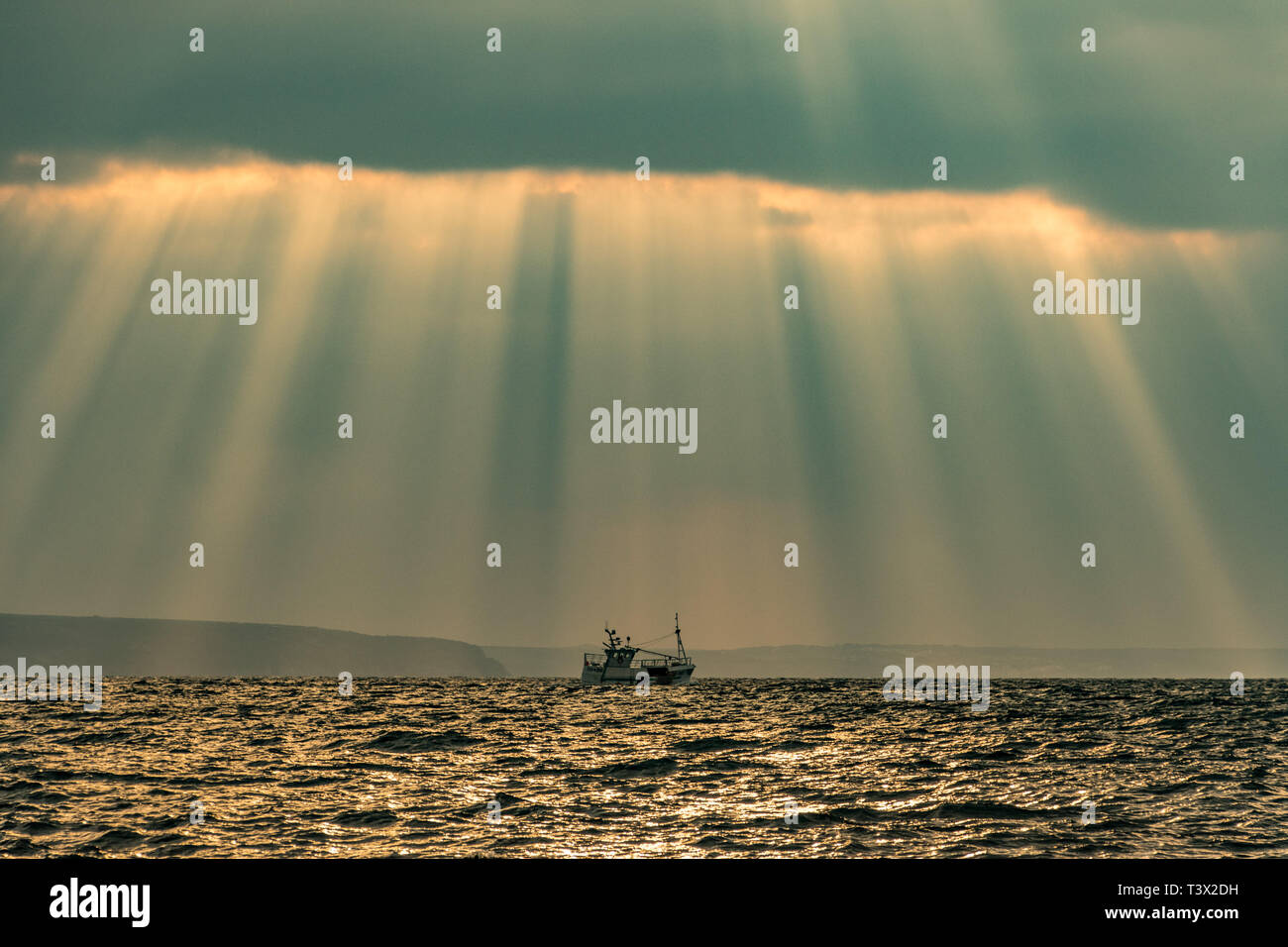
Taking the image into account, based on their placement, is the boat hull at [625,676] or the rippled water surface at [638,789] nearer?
the rippled water surface at [638,789]

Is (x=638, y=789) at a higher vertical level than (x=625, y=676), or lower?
higher

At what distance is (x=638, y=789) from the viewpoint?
33.4 m

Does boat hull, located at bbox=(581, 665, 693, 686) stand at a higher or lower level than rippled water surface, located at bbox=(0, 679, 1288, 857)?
lower

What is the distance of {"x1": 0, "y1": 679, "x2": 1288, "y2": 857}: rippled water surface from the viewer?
24.5 m

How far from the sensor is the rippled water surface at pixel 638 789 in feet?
80.5

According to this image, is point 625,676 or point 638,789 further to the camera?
point 625,676

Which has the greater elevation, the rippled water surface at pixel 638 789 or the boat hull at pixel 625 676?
the rippled water surface at pixel 638 789

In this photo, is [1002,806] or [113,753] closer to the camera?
[1002,806]

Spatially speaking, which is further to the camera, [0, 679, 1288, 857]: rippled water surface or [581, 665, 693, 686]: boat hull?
[581, 665, 693, 686]: boat hull
